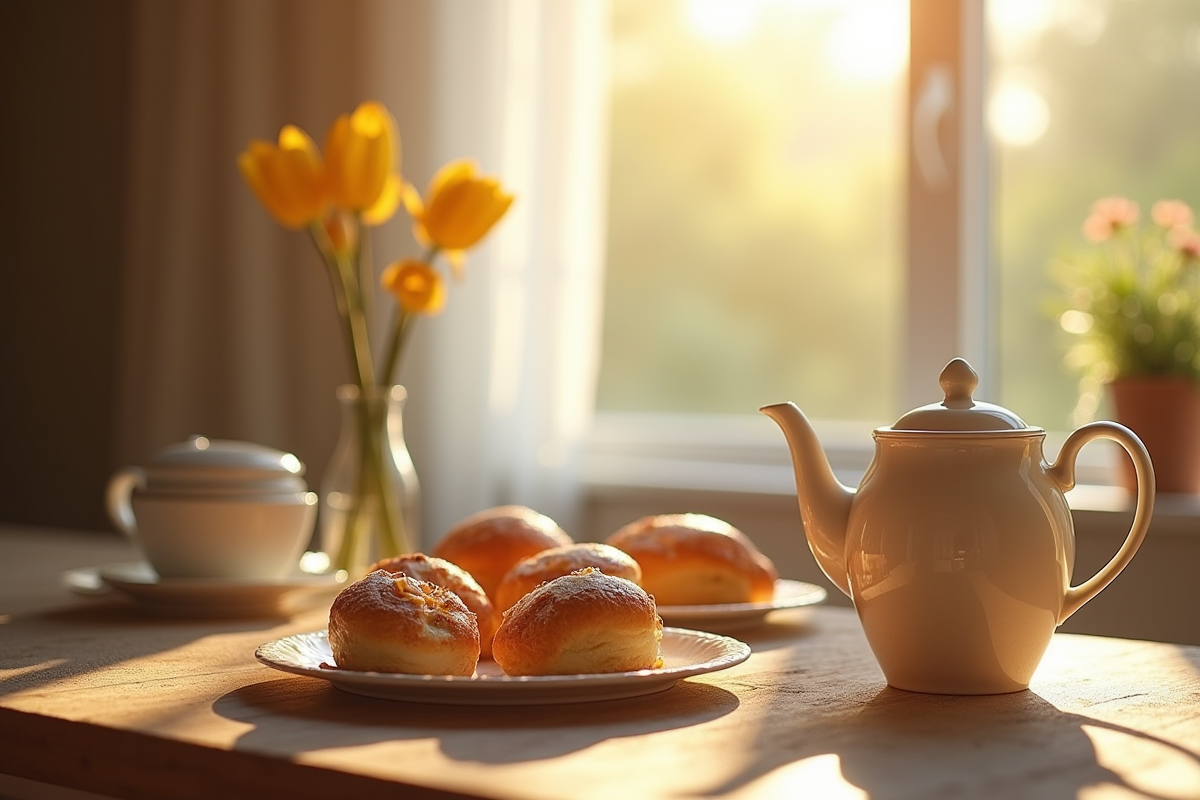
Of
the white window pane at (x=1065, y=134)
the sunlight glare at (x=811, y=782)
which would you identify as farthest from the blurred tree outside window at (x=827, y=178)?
the sunlight glare at (x=811, y=782)

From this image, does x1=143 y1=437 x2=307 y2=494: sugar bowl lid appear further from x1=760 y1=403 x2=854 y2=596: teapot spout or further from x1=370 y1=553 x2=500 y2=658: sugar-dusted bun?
x1=760 y1=403 x2=854 y2=596: teapot spout

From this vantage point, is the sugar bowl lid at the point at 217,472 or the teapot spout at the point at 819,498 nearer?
the teapot spout at the point at 819,498

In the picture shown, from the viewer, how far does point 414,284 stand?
1373mm

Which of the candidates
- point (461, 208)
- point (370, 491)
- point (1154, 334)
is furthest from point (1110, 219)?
point (370, 491)

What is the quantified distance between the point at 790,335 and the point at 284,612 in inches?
63.8

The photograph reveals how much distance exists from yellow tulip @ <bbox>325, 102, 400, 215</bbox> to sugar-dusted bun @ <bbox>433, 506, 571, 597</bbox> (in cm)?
38

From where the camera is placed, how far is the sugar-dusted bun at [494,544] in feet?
3.63

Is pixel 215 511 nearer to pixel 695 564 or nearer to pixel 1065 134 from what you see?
pixel 695 564

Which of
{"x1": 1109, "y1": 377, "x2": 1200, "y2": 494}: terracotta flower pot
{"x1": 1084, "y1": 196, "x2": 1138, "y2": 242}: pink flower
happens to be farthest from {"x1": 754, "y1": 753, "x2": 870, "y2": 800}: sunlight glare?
{"x1": 1084, "y1": 196, "x2": 1138, "y2": 242}: pink flower

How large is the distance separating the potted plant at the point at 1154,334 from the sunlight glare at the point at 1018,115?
→ 320 mm

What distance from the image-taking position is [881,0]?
249 centimetres

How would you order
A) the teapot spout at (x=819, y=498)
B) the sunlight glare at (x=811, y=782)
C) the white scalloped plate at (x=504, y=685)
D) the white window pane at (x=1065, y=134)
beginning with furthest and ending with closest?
1. the white window pane at (x=1065, y=134)
2. the teapot spout at (x=819, y=498)
3. the white scalloped plate at (x=504, y=685)
4. the sunlight glare at (x=811, y=782)

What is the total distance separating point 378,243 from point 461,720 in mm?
1977

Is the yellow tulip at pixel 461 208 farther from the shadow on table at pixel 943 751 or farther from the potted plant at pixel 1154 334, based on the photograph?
the potted plant at pixel 1154 334
